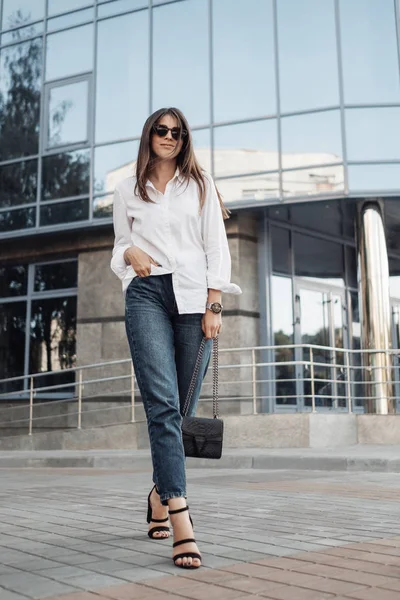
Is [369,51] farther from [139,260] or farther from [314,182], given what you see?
[139,260]

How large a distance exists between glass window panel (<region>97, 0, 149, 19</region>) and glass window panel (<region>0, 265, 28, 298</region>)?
592 cm

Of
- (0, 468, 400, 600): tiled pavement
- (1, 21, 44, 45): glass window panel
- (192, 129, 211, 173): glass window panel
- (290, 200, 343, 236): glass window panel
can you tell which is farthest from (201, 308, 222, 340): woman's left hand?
(1, 21, 44, 45): glass window panel

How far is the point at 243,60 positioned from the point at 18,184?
566 cm

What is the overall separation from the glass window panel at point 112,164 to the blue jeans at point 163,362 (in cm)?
1264

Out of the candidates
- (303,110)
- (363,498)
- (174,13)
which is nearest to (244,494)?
(363,498)

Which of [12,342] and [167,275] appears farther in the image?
[12,342]

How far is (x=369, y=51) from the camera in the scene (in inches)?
592

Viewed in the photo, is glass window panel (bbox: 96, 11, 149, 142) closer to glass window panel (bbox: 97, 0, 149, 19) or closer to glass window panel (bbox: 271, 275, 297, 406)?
glass window panel (bbox: 97, 0, 149, 19)

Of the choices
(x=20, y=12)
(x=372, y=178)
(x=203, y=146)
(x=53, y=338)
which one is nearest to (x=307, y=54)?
(x=203, y=146)

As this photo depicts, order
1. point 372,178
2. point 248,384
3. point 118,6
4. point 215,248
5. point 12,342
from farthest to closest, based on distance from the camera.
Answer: point 12,342 → point 118,6 → point 248,384 → point 372,178 → point 215,248

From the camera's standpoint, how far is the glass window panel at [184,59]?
620 inches

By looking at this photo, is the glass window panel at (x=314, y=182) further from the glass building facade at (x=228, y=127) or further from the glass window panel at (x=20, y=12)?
the glass window panel at (x=20, y=12)

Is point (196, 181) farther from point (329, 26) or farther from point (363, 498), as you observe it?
point (329, 26)

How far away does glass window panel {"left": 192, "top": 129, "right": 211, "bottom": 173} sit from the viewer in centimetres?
1525
